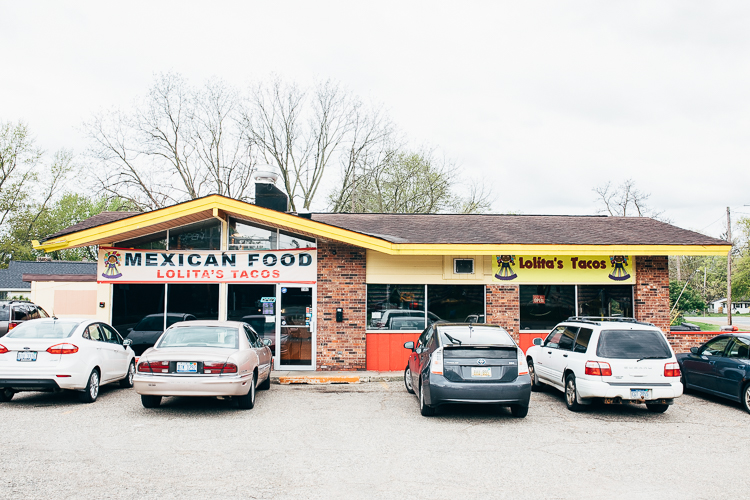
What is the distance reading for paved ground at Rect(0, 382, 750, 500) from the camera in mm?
5621

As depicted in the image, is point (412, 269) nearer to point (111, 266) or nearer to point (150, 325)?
point (150, 325)

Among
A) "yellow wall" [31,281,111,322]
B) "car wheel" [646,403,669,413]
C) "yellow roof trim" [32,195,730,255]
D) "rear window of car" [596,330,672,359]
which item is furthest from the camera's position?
"yellow wall" [31,281,111,322]

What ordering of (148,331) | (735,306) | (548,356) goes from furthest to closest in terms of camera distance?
(735,306), (148,331), (548,356)

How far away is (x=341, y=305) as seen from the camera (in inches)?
575

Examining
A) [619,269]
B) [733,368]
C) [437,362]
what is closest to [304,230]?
[437,362]

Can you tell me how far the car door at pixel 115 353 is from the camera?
11250mm

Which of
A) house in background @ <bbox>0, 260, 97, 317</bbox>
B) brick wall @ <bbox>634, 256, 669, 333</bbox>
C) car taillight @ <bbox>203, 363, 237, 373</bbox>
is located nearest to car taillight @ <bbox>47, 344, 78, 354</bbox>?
car taillight @ <bbox>203, 363, 237, 373</bbox>

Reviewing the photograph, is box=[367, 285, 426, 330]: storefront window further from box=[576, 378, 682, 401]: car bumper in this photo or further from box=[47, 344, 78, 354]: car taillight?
box=[47, 344, 78, 354]: car taillight

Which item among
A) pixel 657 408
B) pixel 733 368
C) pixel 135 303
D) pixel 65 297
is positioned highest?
pixel 135 303

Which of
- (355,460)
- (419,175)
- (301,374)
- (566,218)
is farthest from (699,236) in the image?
(419,175)

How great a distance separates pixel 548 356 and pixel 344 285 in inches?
220

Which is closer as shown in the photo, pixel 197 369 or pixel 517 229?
pixel 197 369

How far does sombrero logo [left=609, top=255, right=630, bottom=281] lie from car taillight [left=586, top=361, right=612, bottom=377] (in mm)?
6383

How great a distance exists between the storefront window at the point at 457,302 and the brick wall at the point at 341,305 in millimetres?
1799
